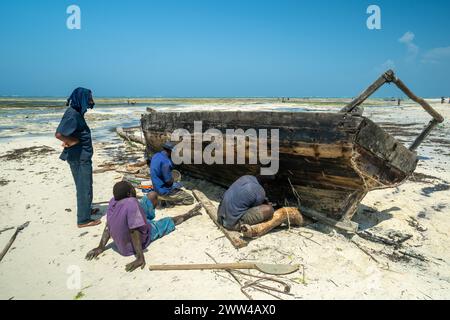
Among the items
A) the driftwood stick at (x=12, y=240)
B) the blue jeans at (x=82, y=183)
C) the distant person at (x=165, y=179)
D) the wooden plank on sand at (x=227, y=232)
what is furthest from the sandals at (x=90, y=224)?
the wooden plank on sand at (x=227, y=232)

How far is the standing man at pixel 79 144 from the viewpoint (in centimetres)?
463

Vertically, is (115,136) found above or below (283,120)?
below

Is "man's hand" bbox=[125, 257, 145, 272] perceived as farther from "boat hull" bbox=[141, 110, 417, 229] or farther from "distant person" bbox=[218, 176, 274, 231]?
"boat hull" bbox=[141, 110, 417, 229]

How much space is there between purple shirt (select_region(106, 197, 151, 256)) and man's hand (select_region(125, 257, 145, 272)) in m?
0.28

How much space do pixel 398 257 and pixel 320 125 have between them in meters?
2.09

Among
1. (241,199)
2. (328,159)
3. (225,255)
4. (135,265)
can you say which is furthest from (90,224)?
(328,159)

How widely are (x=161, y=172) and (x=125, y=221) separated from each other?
1.91 m

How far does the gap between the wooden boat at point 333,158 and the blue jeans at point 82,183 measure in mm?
2511

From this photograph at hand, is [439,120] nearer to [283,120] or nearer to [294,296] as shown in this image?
[283,120]

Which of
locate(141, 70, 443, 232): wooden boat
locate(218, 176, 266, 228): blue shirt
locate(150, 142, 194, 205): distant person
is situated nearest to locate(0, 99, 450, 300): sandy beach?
locate(150, 142, 194, 205): distant person

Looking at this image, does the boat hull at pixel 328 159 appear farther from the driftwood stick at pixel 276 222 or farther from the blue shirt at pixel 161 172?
the blue shirt at pixel 161 172

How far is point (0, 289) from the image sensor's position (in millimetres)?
3465
